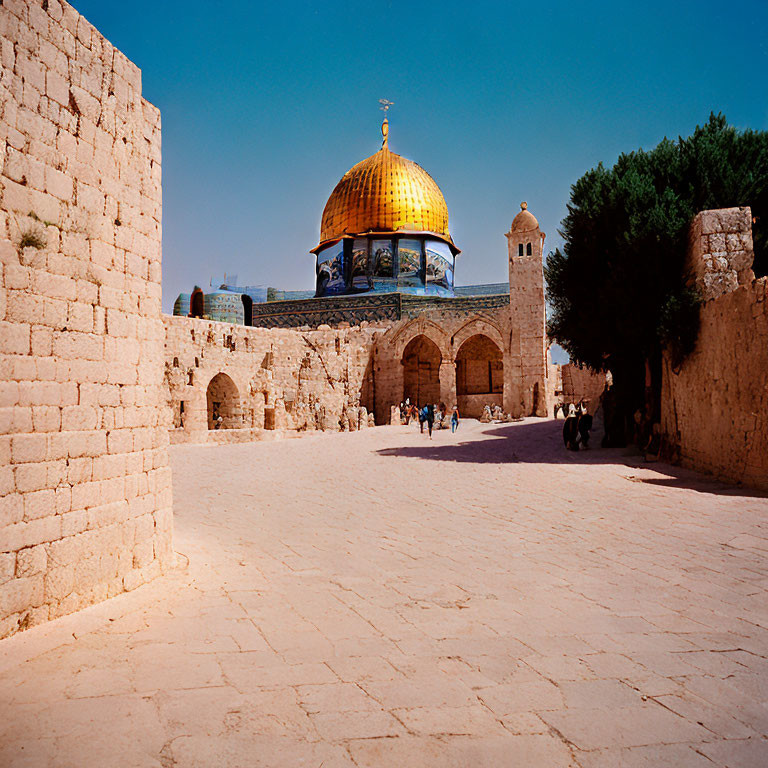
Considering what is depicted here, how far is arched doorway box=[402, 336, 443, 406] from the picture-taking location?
2916 centimetres

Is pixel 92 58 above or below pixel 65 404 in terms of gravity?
above

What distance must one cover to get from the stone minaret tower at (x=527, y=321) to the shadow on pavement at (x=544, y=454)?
4.59 meters

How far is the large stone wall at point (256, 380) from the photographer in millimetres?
17656

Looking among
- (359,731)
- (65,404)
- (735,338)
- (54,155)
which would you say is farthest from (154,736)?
(735,338)

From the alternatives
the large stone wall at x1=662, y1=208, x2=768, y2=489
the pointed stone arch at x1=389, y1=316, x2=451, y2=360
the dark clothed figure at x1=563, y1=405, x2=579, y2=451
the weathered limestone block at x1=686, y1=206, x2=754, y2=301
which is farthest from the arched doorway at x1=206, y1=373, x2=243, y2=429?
the weathered limestone block at x1=686, y1=206, x2=754, y2=301

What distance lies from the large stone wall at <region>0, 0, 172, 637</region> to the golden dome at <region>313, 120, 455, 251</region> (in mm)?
28595

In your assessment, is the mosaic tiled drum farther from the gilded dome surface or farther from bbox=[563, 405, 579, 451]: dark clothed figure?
bbox=[563, 405, 579, 451]: dark clothed figure

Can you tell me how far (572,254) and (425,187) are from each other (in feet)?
71.4

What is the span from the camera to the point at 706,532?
5.14 metres

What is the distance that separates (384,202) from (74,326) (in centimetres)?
3030

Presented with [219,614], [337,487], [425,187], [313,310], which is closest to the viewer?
[219,614]

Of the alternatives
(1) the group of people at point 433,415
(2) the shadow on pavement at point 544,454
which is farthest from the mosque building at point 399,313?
(2) the shadow on pavement at point 544,454

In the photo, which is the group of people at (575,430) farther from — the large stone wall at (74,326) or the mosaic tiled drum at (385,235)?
the mosaic tiled drum at (385,235)

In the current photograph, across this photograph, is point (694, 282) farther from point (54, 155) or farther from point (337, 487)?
point (54, 155)
